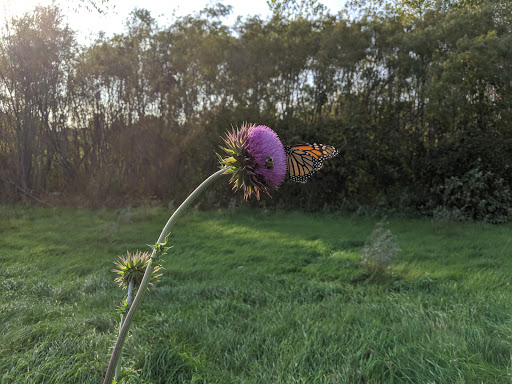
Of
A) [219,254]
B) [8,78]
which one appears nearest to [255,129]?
[219,254]

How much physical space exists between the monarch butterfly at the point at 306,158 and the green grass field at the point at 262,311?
1.37 metres

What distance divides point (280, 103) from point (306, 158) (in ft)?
29.4

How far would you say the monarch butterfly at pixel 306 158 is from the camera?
9.23 ft

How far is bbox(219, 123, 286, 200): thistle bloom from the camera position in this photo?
5.68 feet

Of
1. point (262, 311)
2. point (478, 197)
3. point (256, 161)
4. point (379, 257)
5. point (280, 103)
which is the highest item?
point (280, 103)

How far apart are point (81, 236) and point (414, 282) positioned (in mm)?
5734

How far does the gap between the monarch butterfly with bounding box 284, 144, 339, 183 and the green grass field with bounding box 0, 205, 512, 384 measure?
1.37 m

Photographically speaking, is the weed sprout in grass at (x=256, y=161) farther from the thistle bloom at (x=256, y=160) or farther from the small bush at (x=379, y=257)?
the small bush at (x=379, y=257)

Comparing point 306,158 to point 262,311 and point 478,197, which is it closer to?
point 262,311

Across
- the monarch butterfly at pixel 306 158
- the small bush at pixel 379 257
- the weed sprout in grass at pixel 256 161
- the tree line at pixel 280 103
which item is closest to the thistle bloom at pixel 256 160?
the weed sprout in grass at pixel 256 161

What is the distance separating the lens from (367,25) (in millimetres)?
11211

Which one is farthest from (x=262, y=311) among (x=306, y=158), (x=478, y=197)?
(x=478, y=197)

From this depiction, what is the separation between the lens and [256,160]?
1741mm

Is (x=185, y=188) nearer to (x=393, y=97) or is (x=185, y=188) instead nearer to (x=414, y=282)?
(x=393, y=97)
